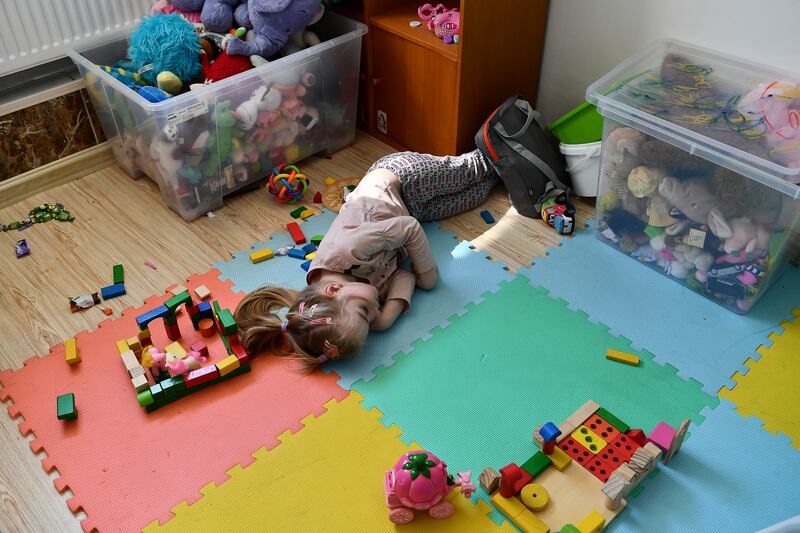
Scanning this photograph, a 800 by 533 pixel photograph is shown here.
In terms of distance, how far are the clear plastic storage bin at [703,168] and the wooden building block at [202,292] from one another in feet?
3.68

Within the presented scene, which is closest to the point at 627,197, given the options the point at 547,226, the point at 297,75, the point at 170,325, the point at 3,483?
the point at 547,226

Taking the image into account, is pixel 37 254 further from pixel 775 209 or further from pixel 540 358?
pixel 775 209

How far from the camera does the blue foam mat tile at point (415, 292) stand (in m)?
1.67

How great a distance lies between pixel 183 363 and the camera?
1.58 meters

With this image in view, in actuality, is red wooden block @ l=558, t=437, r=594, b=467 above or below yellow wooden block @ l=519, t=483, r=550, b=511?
below

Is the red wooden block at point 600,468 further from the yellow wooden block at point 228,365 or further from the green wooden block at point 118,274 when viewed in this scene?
the green wooden block at point 118,274

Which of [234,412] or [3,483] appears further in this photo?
[234,412]

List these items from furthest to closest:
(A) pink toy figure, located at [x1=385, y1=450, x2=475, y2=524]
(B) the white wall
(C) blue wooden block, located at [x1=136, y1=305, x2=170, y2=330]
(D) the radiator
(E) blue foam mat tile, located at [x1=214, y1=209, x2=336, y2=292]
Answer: (D) the radiator → (E) blue foam mat tile, located at [x1=214, y1=209, x2=336, y2=292] → (B) the white wall → (C) blue wooden block, located at [x1=136, y1=305, x2=170, y2=330] → (A) pink toy figure, located at [x1=385, y1=450, x2=475, y2=524]

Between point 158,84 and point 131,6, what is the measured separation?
0.39m

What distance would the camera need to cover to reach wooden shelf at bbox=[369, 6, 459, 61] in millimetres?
2045

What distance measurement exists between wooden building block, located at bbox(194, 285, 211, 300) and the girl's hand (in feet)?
1.84

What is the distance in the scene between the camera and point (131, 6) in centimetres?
221

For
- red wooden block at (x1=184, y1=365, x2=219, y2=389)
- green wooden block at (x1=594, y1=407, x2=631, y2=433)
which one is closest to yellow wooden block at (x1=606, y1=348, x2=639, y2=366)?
green wooden block at (x1=594, y1=407, x2=631, y2=433)

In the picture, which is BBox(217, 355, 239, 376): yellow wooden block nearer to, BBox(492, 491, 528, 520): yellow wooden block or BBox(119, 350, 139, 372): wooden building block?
BBox(119, 350, 139, 372): wooden building block
